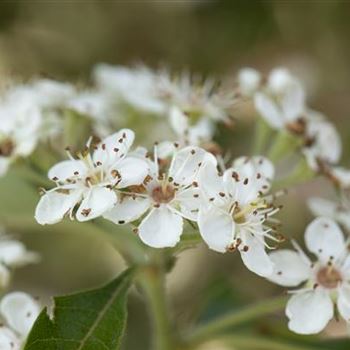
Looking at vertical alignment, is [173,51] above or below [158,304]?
above

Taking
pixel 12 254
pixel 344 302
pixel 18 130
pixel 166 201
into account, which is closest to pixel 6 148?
pixel 18 130

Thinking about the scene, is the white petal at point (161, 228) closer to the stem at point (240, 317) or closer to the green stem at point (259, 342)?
the stem at point (240, 317)

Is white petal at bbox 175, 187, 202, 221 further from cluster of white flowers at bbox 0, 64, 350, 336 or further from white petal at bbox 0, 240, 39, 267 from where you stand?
white petal at bbox 0, 240, 39, 267

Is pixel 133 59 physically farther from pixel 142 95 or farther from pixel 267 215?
pixel 267 215

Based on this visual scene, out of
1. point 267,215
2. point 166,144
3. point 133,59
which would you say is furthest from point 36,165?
point 133,59

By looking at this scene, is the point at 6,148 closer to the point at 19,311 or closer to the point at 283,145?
the point at 19,311

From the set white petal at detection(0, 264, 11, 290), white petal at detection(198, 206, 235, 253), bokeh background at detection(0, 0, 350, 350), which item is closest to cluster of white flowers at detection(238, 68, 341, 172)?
white petal at detection(198, 206, 235, 253)

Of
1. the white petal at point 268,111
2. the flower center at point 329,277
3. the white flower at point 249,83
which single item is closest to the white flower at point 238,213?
the flower center at point 329,277
